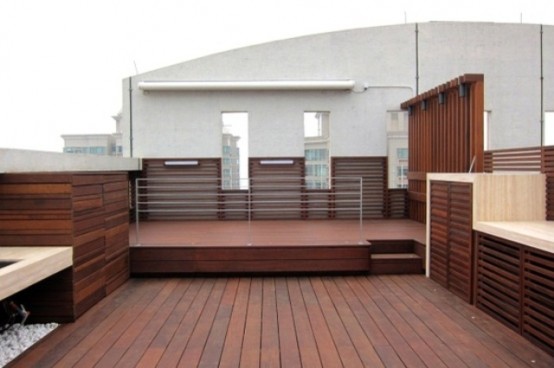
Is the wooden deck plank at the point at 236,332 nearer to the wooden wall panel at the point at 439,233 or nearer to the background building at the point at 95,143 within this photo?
the wooden wall panel at the point at 439,233

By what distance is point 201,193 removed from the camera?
29.7ft

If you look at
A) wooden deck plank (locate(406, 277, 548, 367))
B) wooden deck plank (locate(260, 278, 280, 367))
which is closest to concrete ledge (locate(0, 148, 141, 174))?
wooden deck plank (locate(260, 278, 280, 367))

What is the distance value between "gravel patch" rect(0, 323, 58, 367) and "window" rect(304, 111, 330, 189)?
5880mm

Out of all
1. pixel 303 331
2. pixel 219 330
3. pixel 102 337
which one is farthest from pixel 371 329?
pixel 102 337

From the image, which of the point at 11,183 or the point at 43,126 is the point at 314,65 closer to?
the point at 43,126

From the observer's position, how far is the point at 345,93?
9.01 meters

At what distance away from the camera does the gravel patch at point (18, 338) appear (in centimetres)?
354

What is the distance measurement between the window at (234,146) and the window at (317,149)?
4.22 ft

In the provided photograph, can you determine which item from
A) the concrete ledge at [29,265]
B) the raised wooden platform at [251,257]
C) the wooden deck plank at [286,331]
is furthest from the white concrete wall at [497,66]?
the concrete ledge at [29,265]

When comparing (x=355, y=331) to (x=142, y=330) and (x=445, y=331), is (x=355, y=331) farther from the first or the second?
(x=142, y=330)

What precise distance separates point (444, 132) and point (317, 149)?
9.44 feet

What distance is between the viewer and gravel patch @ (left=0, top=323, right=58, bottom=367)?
3543mm

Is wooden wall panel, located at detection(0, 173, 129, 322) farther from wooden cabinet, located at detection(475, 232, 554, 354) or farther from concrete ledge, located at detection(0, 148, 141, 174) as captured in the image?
wooden cabinet, located at detection(475, 232, 554, 354)

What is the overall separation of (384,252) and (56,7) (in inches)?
244
